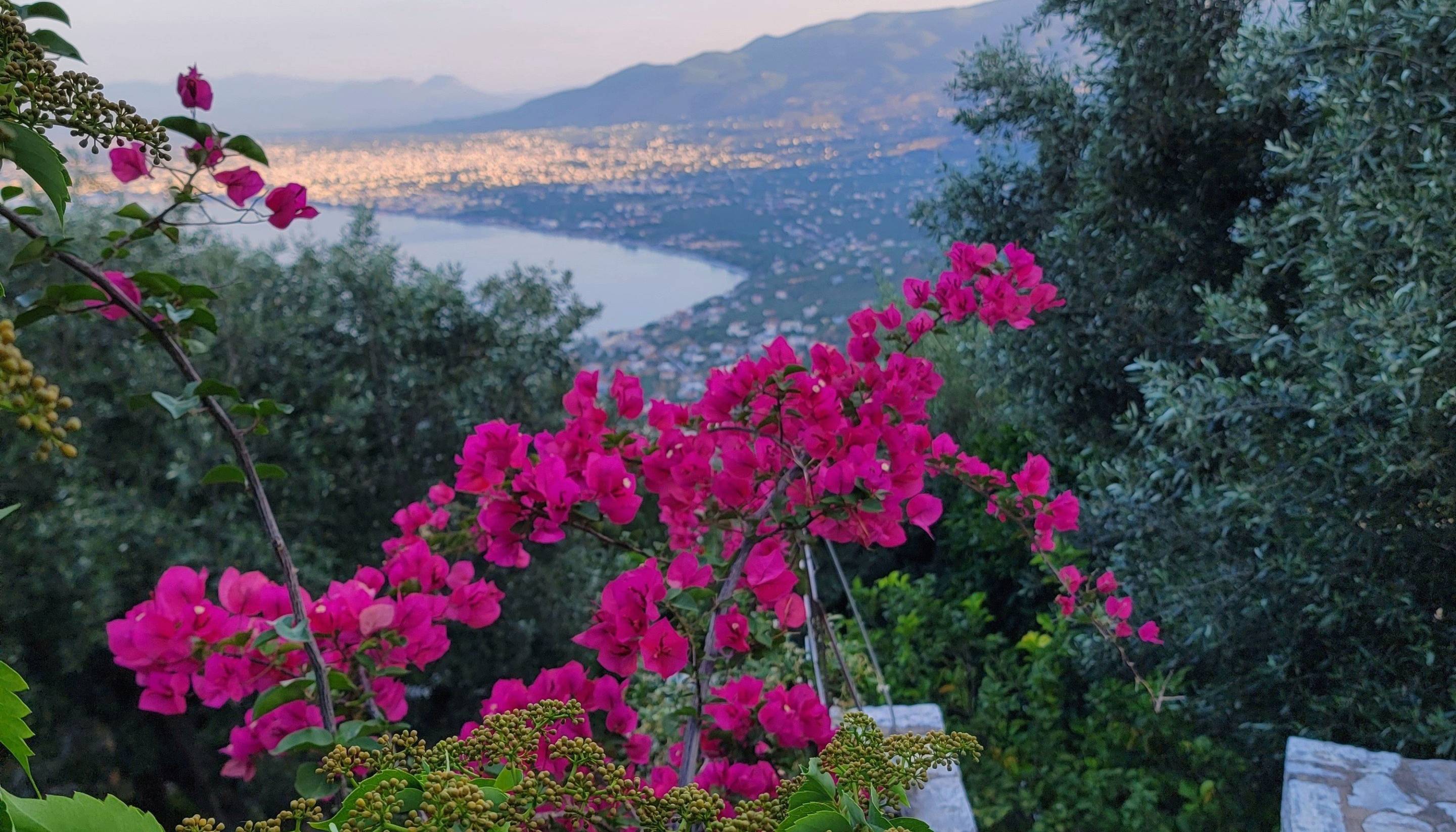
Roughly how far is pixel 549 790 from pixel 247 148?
2.77 ft

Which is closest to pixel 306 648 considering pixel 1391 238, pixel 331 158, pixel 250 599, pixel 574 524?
pixel 250 599

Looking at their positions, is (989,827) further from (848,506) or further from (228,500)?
(228,500)

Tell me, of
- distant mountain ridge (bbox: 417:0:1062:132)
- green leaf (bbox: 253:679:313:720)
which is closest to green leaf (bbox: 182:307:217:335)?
green leaf (bbox: 253:679:313:720)

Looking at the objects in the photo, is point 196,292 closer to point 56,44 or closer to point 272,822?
point 56,44

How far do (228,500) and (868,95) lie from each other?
11006 millimetres

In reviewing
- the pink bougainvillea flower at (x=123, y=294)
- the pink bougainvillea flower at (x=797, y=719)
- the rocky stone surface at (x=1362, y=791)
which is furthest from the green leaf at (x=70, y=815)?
the rocky stone surface at (x=1362, y=791)

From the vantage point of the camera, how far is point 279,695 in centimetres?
99

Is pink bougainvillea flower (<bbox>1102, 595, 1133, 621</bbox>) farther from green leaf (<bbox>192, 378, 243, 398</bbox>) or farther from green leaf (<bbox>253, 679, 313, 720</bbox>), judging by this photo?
green leaf (<bbox>192, 378, 243, 398</bbox>)

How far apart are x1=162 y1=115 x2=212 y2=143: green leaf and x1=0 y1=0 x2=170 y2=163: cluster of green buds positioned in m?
0.27

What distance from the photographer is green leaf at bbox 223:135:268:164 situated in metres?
0.93

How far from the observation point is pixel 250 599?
1.15 m

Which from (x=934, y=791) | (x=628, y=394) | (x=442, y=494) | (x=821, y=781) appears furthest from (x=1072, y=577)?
(x=821, y=781)

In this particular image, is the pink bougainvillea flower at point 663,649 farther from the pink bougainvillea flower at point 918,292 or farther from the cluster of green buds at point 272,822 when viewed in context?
the pink bougainvillea flower at point 918,292

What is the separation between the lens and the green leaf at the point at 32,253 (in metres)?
0.88
